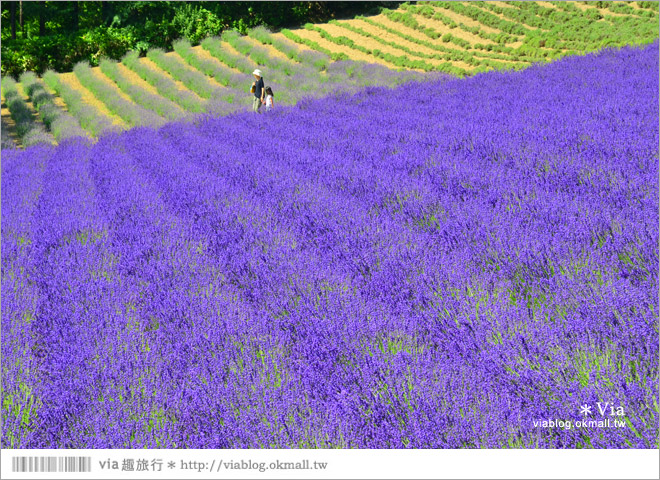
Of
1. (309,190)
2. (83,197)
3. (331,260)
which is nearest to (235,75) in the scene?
(83,197)

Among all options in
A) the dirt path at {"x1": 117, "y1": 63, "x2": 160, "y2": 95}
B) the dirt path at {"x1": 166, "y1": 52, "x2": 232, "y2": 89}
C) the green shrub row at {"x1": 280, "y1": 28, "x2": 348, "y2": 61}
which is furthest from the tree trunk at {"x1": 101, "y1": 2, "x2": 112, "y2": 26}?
the green shrub row at {"x1": 280, "y1": 28, "x2": 348, "y2": 61}

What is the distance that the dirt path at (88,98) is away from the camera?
12.2 m

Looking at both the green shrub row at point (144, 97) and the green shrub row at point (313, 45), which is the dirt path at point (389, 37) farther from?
the green shrub row at point (144, 97)

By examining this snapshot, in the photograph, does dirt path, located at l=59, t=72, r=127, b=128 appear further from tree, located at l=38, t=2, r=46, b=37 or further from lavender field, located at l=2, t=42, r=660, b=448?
tree, located at l=38, t=2, r=46, b=37

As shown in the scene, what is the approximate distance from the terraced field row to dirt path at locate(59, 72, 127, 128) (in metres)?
0.05

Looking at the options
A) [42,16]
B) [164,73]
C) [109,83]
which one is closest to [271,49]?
[164,73]

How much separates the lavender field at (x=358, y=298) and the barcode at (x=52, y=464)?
0.41 feet

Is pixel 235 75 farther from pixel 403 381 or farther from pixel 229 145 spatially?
pixel 403 381

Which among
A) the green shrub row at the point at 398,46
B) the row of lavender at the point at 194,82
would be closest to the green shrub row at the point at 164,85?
the row of lavender at the point at 194,82

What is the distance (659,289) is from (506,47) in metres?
13.1

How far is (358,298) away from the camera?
2.57m

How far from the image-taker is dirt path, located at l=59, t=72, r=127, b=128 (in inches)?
480

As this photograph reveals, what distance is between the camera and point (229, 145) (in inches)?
288

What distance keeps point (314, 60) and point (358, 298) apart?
1355cm
